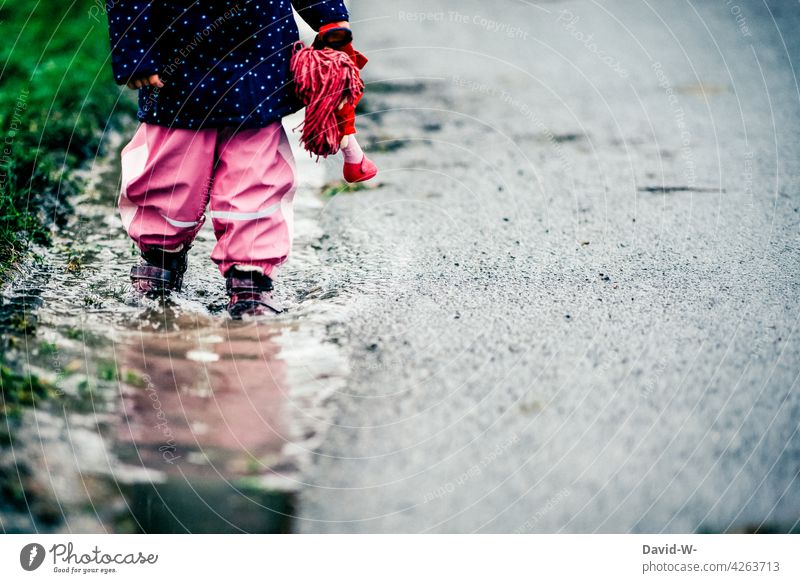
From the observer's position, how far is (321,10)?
7.29ft

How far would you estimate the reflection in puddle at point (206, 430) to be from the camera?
5.39 feet

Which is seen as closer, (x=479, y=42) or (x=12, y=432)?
(x=12, y=432)

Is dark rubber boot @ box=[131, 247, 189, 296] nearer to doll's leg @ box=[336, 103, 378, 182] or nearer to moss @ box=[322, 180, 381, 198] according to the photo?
doll's leg @ box=[336, 103, 378, 182]

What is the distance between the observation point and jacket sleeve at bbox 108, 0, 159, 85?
2072mm

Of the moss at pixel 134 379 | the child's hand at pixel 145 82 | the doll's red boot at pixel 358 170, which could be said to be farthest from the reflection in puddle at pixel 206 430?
the child's hand at pixel 145 82

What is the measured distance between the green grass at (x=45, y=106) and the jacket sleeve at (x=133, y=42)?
0.72 meters

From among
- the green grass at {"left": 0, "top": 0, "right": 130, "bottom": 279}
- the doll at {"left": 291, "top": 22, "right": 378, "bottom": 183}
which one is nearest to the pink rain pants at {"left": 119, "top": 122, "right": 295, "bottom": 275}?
the doll at {"left": 291, "top": 22, "right": 378, "bottom": 183}

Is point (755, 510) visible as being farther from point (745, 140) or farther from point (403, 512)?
point (745, 140)

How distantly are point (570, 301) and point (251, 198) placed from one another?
84 cm

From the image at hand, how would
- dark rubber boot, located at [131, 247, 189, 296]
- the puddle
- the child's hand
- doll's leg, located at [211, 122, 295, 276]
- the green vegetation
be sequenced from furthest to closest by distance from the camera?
dark rubber boot, located at [131, 247, 189, 296], doll's leg, located at [211, 122, 295, 276], the child's hand, the green vegetation, the puddle

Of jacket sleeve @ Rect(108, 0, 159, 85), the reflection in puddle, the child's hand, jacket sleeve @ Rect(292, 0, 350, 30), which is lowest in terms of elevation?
the reflection in puddle

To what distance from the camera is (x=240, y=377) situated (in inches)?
79.4

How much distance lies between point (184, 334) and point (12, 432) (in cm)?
51
